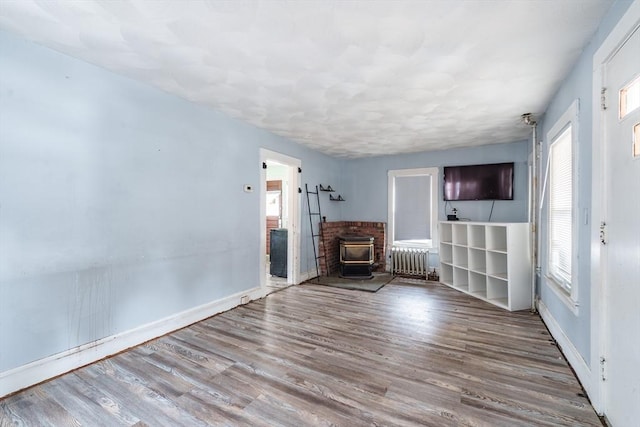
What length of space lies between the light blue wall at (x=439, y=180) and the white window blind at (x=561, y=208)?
2041 millimetres

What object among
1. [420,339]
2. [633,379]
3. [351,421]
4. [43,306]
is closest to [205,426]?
[351,421]

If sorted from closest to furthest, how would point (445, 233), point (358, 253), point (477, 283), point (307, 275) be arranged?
point (477, 283)
point (445, 233)
point (307, 275)
point (358, 253)

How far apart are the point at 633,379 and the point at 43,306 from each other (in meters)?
3.78

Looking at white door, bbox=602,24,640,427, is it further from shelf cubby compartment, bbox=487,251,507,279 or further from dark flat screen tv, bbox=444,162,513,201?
dark flat screen tv, bbox=444,162,513,201

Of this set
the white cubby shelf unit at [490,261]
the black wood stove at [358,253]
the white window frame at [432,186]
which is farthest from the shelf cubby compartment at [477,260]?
the black wood stove at [358,253]

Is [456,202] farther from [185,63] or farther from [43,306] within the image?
[43,306]

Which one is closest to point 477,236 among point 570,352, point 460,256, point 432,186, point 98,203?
point 460,256

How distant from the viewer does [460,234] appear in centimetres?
515

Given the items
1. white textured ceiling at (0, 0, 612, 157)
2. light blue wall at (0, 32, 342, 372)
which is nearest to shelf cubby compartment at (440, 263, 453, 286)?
white textured ceiling at (0, 0, 612, 157)

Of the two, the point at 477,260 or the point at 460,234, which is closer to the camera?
the point at 477,260

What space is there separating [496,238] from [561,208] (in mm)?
1468

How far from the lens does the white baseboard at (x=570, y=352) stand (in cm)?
209

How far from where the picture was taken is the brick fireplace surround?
607 centimetres

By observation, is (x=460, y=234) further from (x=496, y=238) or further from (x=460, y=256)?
(x=496, y=238)
